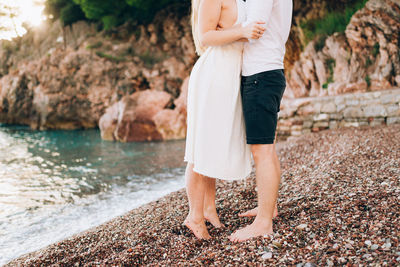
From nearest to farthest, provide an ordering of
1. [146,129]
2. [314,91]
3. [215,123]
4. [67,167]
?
[215,123] < [67,167] < [314,91] < [146,129]

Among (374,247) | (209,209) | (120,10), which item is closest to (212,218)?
(209,209)

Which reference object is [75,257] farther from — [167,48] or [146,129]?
[167,48]

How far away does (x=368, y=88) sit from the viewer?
26.1 ft

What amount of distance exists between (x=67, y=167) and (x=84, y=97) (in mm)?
14379

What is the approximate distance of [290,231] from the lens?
6.76 ft

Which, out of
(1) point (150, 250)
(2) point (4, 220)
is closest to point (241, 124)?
(1) point (150, 250)

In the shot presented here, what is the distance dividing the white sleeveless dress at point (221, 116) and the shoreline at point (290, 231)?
0.60m

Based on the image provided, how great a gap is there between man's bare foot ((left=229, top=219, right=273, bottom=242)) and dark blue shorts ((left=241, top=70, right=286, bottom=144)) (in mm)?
651

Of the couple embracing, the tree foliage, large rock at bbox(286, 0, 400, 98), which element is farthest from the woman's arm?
the tree foliage

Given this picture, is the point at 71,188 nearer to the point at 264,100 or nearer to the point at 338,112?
the point at 264,100

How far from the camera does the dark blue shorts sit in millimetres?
2129

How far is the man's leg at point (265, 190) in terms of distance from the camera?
217cm

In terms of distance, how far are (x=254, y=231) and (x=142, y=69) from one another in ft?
62.2

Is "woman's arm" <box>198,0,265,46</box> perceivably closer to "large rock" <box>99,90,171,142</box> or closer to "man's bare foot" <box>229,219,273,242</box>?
"man's bare foot" <box>229,219,273,242</box>
